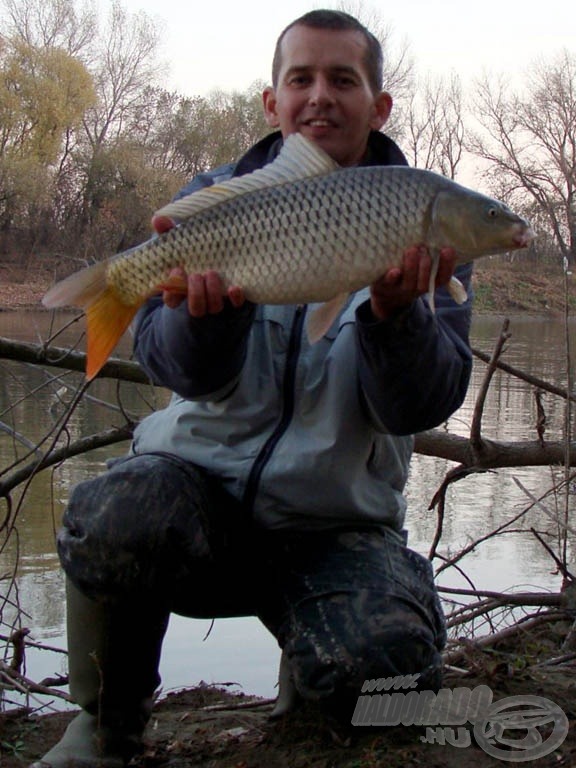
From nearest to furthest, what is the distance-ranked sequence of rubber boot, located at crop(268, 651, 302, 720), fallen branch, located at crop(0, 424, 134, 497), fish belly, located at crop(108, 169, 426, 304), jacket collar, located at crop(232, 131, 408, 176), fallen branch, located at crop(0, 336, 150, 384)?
fish belly, located at crop(108, 169, 426, 304), rubber boot, located at crop(268, 651, 302, 720), jacket collar, located at crop(232, 131, 408, 176), fallen branch, located at crop(0, 336, 150, 384), fallen branch, located at crop(0, 424, 134, 497)

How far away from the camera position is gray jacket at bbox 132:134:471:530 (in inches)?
81.3

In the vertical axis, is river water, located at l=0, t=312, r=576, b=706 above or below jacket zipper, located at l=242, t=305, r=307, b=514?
below

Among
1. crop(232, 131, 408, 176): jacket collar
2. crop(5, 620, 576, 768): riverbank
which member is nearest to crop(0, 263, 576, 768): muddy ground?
crop(5, 620, 576, 768): riverbank

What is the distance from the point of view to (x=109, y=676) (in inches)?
82.0

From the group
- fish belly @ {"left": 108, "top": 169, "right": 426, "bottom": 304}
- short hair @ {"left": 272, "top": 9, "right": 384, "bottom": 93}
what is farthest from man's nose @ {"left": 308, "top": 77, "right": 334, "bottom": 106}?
fish belly @ {"left": 108, "top": 169, "right": 426, "bottom": 304}

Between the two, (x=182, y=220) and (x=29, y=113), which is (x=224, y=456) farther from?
(x=29, y=113)

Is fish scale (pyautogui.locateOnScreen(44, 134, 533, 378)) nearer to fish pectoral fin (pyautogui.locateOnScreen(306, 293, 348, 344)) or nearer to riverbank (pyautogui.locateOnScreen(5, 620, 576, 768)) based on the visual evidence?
fish pectoral fin (pyautogui.locateOnScreen(306, 293, 348, 344))

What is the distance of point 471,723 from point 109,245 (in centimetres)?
2307

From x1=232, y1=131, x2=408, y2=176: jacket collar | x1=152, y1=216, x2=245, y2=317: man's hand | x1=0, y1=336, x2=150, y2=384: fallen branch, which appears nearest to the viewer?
x1=152, y1=216, x2=245, y2=317: man's hand

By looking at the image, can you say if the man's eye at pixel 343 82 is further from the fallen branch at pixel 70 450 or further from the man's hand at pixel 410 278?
the fallen branch at pixel 70 450

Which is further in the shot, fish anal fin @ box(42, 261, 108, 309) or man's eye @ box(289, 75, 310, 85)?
man's eye @ box(289, 75, 310, 85)

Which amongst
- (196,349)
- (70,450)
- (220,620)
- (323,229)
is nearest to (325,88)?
(323,229)

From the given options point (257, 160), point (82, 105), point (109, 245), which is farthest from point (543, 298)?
point (257, 160)

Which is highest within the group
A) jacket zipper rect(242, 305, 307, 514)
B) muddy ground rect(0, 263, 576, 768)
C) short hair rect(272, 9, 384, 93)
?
short hair rect(272, 9, 384, 93)
